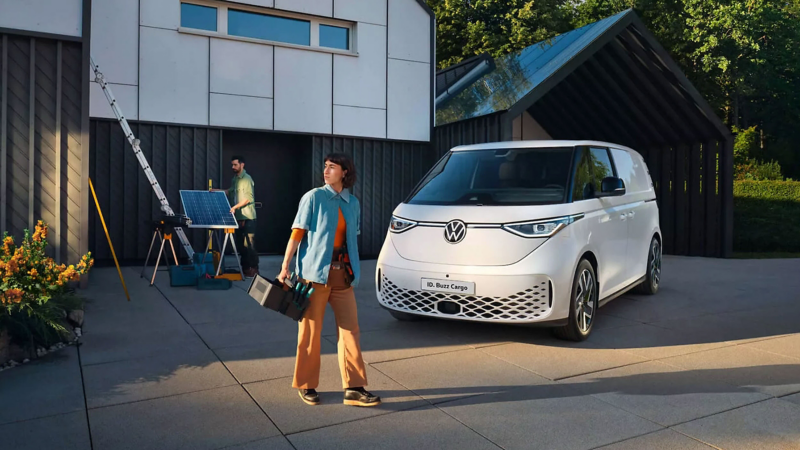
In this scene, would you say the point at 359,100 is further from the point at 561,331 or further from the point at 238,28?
the point at 561,331

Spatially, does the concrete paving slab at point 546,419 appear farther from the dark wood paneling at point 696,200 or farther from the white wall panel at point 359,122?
the dark wood paneling at point 696,200

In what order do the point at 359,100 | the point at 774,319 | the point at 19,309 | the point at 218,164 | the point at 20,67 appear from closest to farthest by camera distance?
the point at 19,309 < the point at 774,319 < the point at 20,67 < the point at 218,164 < the point at 359,100

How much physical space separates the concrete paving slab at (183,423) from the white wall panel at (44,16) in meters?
5.85

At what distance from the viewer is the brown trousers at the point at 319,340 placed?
13.6 ft

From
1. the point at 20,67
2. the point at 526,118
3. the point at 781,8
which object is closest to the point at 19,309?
the point at 20,67

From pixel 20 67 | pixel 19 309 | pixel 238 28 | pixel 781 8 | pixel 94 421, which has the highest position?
pixel 781 8

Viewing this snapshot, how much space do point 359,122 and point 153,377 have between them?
890cm

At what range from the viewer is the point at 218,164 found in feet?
38.4

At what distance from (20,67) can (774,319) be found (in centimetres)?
924

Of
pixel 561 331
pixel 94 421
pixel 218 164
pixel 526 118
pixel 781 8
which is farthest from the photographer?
pixel 781 8

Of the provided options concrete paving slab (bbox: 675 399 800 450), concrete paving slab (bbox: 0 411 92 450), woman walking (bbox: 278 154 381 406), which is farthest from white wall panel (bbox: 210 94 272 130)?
concrete paving slab (bbox: 675 399 800 450)

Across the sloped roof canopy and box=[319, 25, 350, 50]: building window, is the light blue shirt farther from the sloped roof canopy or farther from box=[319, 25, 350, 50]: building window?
box=[319, 25, 350, 50]: building window

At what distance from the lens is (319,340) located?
13.8 feet

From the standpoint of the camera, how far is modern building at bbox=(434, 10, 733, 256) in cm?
1190
